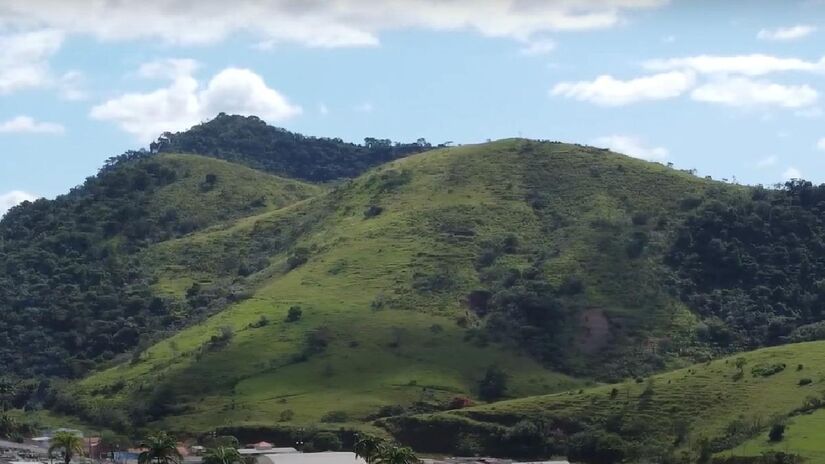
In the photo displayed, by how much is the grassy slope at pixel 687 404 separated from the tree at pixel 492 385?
740 centimetres

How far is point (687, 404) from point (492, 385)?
2370cm

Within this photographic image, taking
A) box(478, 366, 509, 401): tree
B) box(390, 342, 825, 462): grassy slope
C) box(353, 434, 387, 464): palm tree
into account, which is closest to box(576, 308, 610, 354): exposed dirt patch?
box(478, 366, 509, 401): tree

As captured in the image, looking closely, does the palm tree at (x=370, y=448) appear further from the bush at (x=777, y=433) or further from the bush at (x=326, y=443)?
the bush at (x=777, y=433)

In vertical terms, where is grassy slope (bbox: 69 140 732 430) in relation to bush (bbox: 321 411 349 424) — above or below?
above

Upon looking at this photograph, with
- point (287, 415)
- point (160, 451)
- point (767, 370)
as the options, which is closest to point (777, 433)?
point (767, 370)

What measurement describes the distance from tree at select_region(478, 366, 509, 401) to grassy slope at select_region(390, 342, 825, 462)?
291 inches

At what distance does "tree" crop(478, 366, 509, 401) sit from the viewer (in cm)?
15588

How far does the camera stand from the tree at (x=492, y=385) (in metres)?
156

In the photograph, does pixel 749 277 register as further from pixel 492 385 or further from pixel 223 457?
pixel 223 457

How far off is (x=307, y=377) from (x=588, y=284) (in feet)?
129

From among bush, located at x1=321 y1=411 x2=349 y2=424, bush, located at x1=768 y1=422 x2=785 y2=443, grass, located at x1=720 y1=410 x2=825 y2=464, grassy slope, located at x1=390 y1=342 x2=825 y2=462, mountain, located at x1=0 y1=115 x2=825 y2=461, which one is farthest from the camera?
mountain, located at x1=0 y1=115 x2=825 y2=461

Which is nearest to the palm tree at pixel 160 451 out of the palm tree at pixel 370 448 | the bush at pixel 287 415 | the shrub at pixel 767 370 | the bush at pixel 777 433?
the palm tree at pixel 370 448

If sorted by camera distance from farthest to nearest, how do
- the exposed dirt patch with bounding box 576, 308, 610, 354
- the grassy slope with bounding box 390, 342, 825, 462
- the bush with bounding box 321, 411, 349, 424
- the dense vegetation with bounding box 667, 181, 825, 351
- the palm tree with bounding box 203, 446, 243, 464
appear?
the dense vegetation with bounding box 667, 181, 825, 351, the exposed dirt patch with bounding box 576, 308, 610, 354, the bush with bounding box 321, 411, 349, 424, the grassy slope with bounding box 390, 342, 825, 462, the palm tree with bounding box 203, 446, 243, 464

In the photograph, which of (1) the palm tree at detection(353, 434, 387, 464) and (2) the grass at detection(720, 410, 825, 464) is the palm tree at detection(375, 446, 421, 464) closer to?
(1) the palm tree at detection(353, 434, 387, 464)
